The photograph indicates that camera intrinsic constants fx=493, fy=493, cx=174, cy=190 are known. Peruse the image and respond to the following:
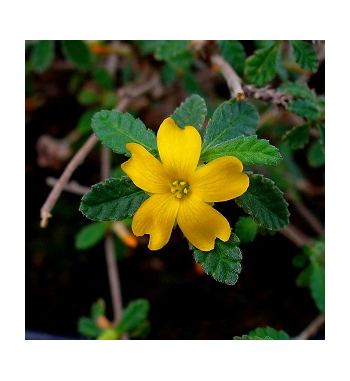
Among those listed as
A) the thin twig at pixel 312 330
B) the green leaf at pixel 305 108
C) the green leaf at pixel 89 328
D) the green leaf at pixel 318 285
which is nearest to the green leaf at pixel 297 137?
the green leaf at pixel 305 108

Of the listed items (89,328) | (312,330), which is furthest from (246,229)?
(89,328)

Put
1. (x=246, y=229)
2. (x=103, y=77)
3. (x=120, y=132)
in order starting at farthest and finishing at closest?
(x=103, y=77) < (x=246, y=229) < (x=120, y=132)

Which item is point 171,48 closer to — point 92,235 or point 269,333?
point 92,235

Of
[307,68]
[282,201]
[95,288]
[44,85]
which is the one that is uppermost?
[44,85]

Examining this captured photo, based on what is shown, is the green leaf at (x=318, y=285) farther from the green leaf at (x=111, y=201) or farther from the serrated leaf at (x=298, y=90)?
the green leaf at (x=111, y=201)
